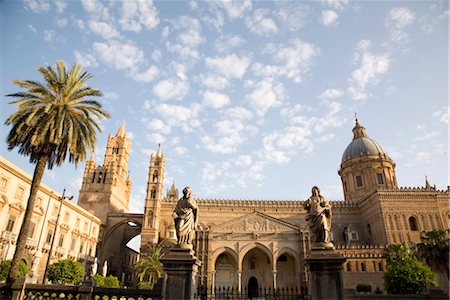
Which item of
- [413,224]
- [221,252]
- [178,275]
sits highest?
[413,224]

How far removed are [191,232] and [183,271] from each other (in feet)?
3.84

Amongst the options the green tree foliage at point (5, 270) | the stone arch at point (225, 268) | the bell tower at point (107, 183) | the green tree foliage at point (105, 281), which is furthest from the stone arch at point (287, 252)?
the bell tower at point (107, 183)

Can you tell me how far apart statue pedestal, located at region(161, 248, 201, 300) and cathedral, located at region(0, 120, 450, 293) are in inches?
935

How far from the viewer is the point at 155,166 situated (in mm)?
51688

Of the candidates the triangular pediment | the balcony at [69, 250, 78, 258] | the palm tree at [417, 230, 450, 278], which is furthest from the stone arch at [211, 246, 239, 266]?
the palm tree at [417, 230, 450, 278]

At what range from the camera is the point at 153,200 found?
48.0 m

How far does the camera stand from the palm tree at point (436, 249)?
2148 cm

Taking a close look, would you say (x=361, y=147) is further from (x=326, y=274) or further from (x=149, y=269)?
(x=326, y=274)

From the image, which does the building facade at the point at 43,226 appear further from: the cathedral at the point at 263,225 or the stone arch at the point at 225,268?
the stone arch at the point at 225,268

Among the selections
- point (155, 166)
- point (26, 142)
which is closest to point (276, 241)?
point (155, 166)

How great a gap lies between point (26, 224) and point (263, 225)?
100 ft

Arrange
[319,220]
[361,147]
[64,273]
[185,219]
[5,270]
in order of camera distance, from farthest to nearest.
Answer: [361,147] → [64,273] → [5,270] → [185,219] → [319,220]

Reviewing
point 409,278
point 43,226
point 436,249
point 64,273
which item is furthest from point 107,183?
point 436,249

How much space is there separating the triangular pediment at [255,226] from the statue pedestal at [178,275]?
32.3m
